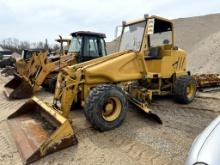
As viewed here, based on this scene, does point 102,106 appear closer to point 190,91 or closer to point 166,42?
point 166,42

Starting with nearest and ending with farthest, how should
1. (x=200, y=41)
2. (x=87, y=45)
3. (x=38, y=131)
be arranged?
(x=38, y=131) → (x=87, y=45) → (x=200, y=41)

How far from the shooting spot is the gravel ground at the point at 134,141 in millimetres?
4238

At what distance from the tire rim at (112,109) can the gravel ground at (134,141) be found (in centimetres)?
29

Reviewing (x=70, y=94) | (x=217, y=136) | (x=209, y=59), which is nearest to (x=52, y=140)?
(x=70, y=94)

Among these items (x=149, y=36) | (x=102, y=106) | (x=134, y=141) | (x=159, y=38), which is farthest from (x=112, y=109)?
(x=159, y=38)

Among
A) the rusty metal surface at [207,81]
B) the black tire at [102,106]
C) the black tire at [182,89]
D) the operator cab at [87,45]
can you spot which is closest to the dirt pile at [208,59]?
the rusty metal surface at [207,81]

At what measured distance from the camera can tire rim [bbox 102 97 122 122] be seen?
5.39 metres

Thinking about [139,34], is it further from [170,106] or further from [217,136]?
[217,136]

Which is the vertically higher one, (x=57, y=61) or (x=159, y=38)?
(x=159, y=38)

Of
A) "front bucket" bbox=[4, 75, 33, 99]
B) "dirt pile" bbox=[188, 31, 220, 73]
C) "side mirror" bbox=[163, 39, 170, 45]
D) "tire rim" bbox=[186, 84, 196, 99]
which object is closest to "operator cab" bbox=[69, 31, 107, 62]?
"front bucket" bbox=[4, 75, 33, 99]

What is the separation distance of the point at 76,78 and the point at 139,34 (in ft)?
7.15

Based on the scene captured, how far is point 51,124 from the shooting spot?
5.30 m

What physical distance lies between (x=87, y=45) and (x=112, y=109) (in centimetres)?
534

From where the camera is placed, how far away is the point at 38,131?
5152 mm
